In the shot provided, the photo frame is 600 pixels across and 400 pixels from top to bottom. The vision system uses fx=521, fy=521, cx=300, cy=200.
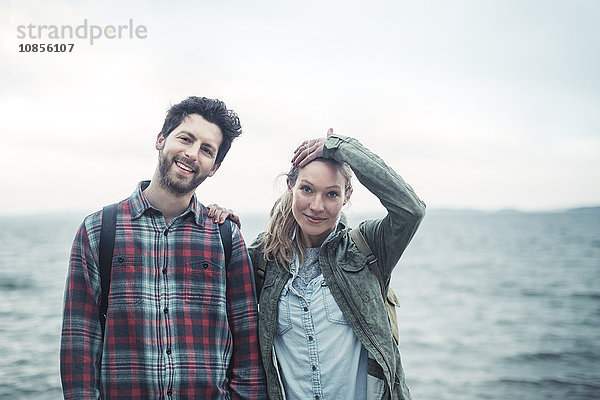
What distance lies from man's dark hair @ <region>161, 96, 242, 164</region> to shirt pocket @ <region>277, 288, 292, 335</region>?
90cm

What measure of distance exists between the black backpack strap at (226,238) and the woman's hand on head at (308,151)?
550mm

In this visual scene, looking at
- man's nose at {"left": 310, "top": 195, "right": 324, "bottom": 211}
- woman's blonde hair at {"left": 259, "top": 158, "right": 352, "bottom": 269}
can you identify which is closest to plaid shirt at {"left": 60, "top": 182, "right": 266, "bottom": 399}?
woman's blonde hair at {"left": 259, "top": 158, "right": 352, "bottom": 269}

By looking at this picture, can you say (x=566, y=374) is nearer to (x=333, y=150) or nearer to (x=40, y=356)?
(x=333, y=150)

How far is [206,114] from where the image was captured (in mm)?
3027

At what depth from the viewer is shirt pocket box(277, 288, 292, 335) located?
291cm

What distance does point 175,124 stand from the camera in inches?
118

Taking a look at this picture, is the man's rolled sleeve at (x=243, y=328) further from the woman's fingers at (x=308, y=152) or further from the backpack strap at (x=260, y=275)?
the woman's fingers at (x=308, y=152)

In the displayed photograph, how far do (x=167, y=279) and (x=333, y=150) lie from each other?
115cm

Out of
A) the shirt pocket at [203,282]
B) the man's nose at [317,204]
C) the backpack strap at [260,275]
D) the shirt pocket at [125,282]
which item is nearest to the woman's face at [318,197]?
the man's nose at [317,204]

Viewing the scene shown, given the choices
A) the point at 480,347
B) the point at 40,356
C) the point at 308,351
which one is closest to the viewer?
the point at 308,351

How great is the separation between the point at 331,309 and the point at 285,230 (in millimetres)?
569

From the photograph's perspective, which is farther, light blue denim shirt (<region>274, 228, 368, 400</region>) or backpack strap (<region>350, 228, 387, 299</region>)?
backpack strap (<region>350, 228, 387, 299</region>)

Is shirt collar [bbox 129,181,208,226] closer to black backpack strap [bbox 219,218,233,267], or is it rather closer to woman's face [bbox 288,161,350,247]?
black backpack strap [bbox 219,218,233,267]

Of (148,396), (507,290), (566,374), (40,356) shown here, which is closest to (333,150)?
(148,396)
